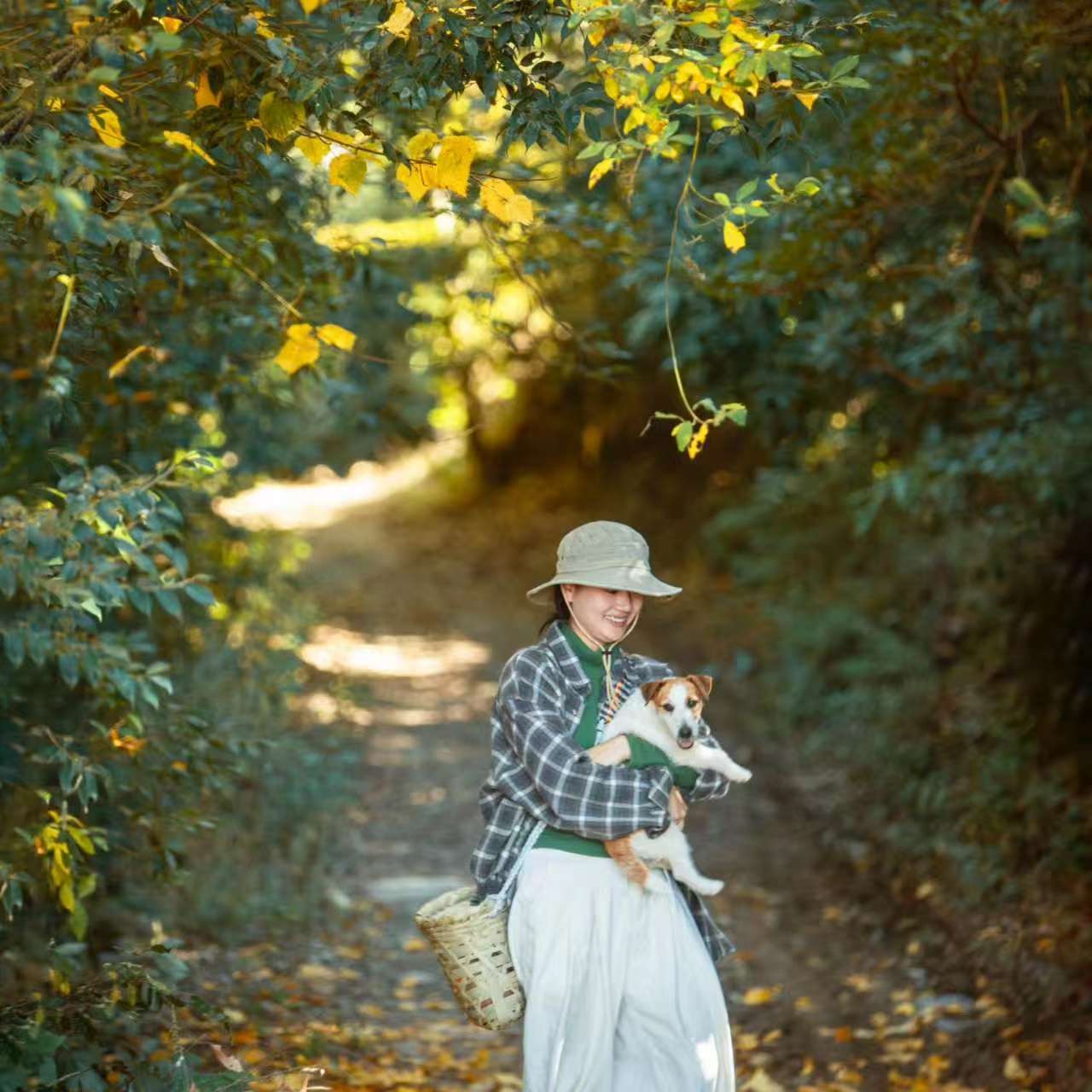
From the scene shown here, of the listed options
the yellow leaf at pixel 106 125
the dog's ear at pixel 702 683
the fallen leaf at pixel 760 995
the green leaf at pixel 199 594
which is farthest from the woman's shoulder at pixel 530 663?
the fallen leaf at pixel 760 995

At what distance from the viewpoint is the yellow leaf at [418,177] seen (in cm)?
407

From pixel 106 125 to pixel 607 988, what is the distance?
2.55 meters

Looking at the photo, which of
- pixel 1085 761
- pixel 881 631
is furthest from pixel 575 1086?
pixel 881 631

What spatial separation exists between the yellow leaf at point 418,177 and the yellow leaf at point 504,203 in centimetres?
16

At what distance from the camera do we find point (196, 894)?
738cm

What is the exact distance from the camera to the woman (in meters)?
Result: 3.76

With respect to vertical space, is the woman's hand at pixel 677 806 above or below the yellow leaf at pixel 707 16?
below

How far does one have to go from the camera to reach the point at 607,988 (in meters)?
3.83

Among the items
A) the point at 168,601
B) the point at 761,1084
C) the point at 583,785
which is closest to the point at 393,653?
the point at 761,1084

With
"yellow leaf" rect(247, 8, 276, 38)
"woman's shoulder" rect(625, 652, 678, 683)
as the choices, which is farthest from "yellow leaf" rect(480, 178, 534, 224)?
"woman's shoulder" rect(625, 652, 678, 683)

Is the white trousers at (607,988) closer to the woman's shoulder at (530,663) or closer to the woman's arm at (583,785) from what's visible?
the woman's arm at (583,785)

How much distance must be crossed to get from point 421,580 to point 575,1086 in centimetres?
1588

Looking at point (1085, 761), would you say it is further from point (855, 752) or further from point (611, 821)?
point (611, 821)

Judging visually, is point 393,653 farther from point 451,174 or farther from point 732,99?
point 732,99
